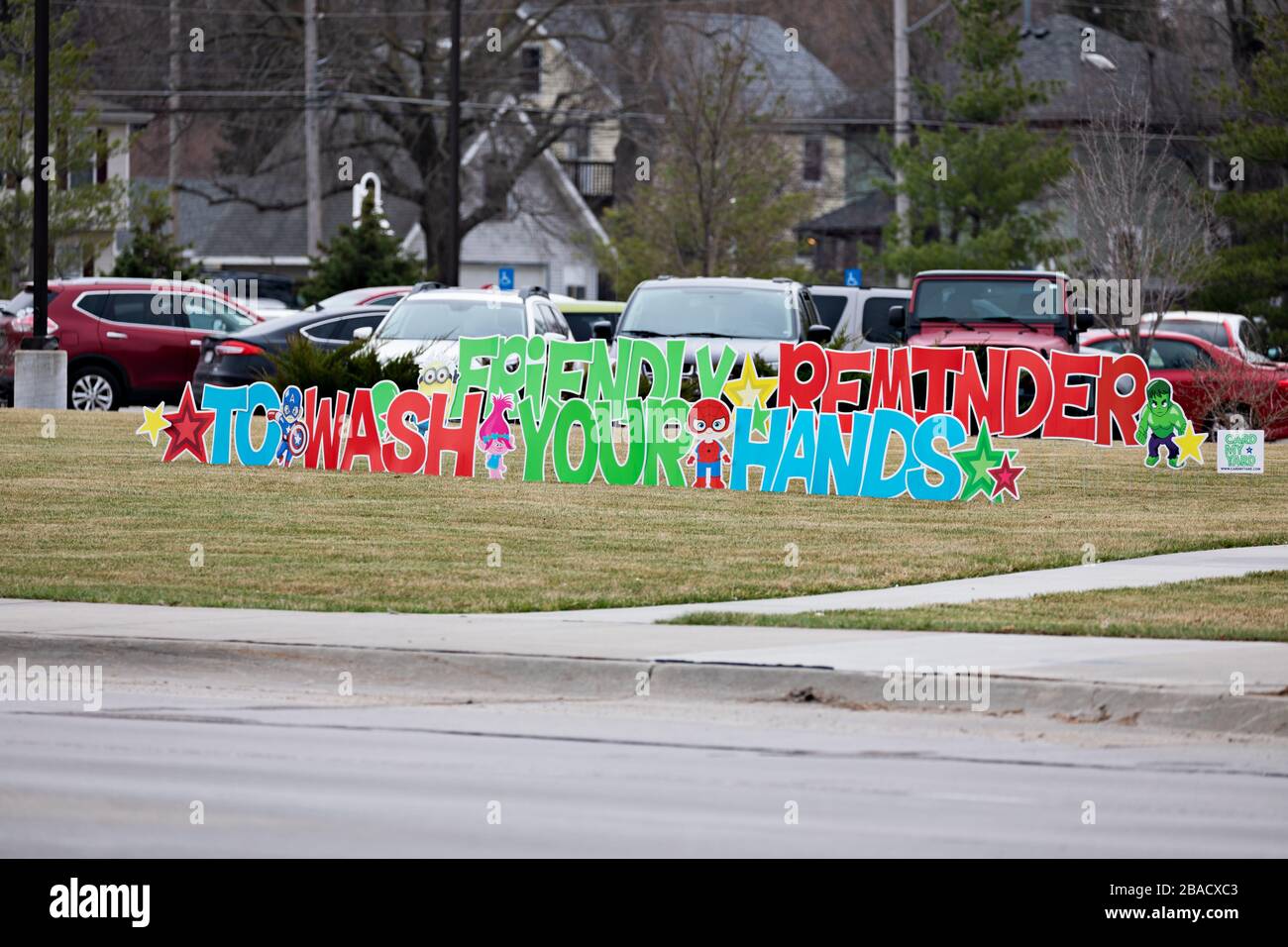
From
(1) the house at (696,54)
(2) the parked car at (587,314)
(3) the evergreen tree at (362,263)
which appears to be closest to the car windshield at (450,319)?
(2) the parked car at (587,314)

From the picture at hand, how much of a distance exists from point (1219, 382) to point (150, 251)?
22.1 metres

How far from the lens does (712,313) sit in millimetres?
23047

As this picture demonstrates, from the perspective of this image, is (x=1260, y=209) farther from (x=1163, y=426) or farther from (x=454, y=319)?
(x=454, y=319)

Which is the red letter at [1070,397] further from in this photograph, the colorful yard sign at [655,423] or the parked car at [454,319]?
the parked car at [454,319]

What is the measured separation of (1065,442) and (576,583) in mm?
11120

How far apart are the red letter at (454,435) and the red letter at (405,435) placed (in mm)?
93

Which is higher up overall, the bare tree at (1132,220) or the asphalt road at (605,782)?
the bare tree at (1132,220)

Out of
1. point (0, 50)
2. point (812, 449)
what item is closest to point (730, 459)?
point (812, 449)

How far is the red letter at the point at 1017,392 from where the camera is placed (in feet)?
70.1

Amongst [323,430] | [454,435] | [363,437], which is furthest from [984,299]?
[323,430]

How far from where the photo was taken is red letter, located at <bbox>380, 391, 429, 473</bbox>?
18453 mm

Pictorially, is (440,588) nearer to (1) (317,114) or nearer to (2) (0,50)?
(2) (0,50)

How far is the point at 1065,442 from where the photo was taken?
875 inches
